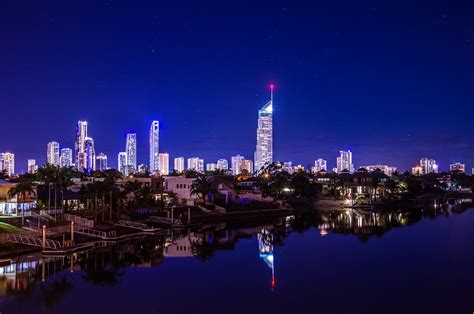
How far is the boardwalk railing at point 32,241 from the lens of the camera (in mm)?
39656

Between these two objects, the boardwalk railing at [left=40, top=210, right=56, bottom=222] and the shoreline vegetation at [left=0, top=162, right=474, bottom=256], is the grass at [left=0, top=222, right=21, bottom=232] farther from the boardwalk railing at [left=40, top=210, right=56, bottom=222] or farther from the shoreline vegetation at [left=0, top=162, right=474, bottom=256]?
the boardwalk railing at [left=40, top=210, right=56, bottom=222]

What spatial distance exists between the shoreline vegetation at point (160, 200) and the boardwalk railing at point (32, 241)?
596mm

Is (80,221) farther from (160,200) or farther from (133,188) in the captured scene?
(160,200)

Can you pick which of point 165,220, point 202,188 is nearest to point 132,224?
point 165,220

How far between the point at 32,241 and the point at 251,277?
1810 cm

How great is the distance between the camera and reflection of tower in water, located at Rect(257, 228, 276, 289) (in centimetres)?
4090

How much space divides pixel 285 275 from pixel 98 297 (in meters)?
13.1

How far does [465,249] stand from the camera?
158 feet

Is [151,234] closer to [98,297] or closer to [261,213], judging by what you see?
[98,297]

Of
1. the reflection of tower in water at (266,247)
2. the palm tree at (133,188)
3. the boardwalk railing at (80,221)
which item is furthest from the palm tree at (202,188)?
the boardwalk railing at (80,221)

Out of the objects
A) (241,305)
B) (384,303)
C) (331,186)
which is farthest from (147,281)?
(331,186)

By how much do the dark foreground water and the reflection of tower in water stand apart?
10 centimetres

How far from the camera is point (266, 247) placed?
163 ft

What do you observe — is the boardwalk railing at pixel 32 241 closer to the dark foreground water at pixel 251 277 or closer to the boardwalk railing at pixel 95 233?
the dark foreground water at pixel 251 277
